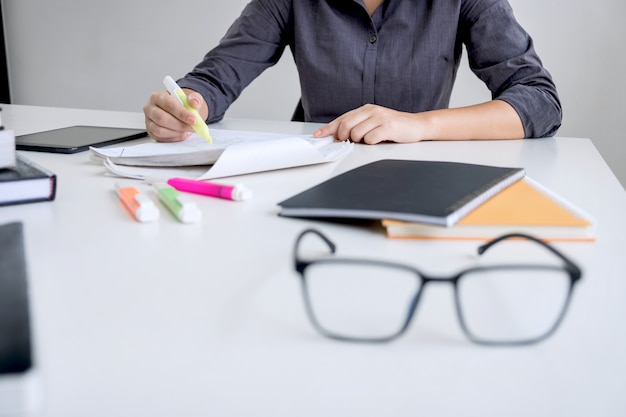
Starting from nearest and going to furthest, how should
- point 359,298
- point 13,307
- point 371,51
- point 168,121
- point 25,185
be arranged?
point 13,307
point 359,298
point 25,185
point 168,121
point 371,51

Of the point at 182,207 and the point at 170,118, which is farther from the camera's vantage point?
the point at 170,118

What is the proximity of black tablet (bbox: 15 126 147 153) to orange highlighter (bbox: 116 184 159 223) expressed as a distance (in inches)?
13.4

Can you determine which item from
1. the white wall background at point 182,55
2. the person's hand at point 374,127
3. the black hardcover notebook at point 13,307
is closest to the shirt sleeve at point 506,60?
the person's hand at point 374,127

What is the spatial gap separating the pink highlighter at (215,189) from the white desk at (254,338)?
51 millimetres

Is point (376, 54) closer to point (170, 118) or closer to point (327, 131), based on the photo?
Result: point (327, 131)

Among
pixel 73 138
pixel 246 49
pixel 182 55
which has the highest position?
pixel 246 49

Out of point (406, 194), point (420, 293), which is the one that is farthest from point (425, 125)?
point (420, 293)

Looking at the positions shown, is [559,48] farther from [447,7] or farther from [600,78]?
[447,7]

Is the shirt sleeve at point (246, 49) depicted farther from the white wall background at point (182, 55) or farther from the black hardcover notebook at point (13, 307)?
the white wall background at point (182, 55)

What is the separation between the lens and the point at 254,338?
13.6 inches

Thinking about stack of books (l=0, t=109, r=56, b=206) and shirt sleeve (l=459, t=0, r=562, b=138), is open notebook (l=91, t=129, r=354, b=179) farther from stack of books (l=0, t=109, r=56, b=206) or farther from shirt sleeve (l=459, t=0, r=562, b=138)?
shirt sleeve (l=459, t=0, r=562, b=138)

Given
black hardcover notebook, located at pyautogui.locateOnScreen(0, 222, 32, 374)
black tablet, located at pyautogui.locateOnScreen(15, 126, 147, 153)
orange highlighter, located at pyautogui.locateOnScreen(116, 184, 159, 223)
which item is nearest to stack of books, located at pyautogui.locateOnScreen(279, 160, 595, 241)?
orange highlighter, located at pyautogui.locateOnScreen(116, 184, 159, 223)

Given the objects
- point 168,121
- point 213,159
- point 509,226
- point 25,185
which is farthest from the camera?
point 168,121

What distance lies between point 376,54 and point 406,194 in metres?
0.86
